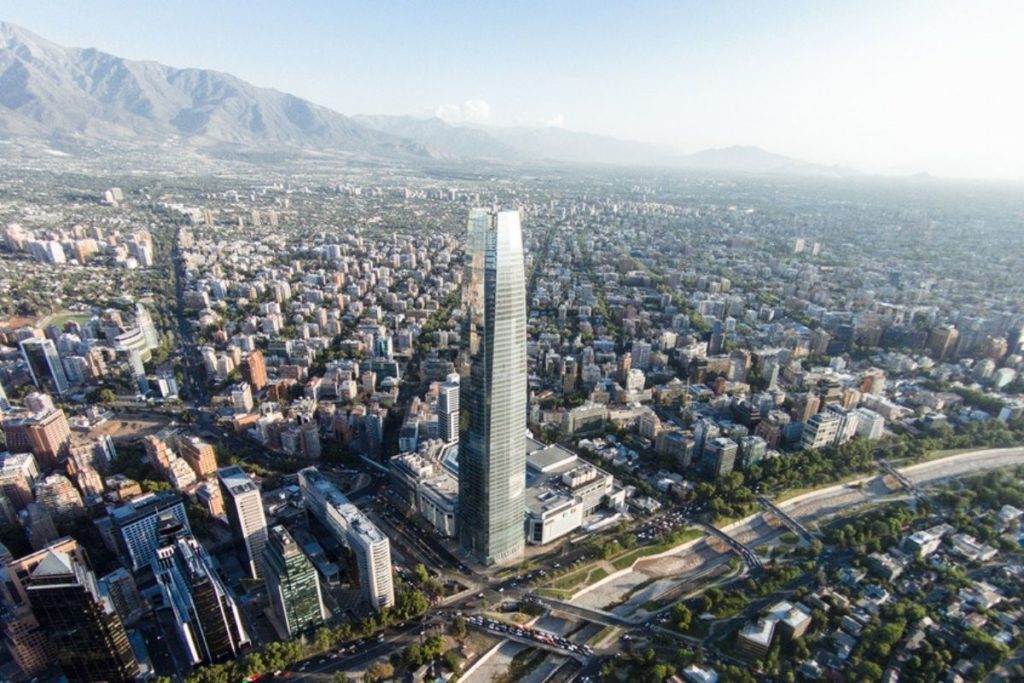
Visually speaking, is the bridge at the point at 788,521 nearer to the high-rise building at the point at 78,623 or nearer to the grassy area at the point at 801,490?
the grassy area at the point at 801,490

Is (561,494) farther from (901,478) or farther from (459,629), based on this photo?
(901,478)

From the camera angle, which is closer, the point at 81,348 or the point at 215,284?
the point at 81,348

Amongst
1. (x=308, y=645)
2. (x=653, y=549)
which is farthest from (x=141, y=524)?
(x=653, y=549)

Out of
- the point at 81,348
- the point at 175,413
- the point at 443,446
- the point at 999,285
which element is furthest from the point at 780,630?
the point at 999,285

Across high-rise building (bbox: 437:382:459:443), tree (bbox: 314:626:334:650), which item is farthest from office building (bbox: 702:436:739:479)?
tree (bbox: 314:626:334:650)

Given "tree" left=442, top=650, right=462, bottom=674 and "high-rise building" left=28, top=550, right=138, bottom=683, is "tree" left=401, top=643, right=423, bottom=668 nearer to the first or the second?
"tree" left=442, top=650, right=462, bottom=674

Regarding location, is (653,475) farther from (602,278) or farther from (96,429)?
(602,278)
